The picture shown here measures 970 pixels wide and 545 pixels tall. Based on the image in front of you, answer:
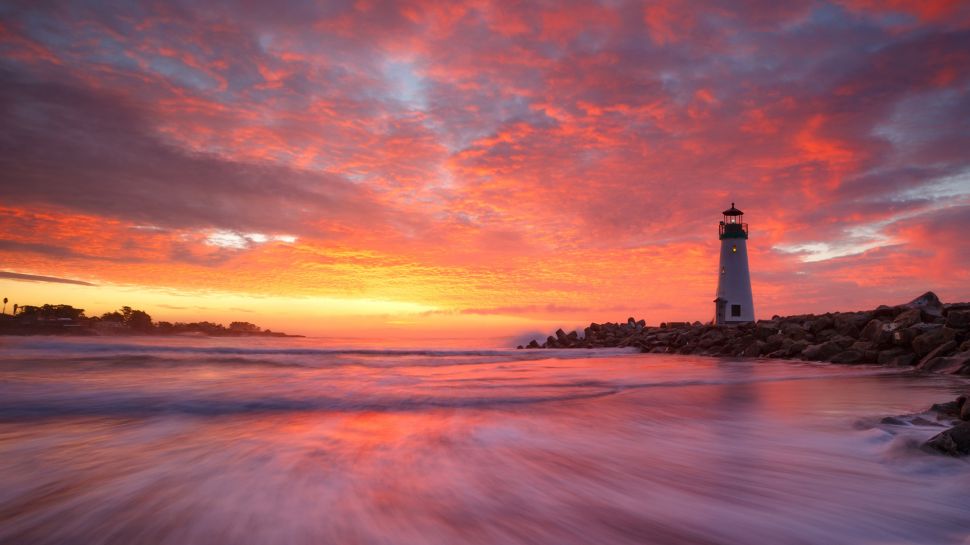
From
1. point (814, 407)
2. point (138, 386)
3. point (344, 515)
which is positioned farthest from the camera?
point (138, 386)

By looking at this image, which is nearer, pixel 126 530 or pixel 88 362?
pixel 126 530

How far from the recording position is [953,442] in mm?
2781

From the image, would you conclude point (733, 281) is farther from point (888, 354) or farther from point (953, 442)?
point (953, 442)

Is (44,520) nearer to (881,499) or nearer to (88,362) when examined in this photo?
(881,499)

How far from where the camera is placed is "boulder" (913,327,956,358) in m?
10.4

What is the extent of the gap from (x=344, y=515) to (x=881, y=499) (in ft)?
8.21

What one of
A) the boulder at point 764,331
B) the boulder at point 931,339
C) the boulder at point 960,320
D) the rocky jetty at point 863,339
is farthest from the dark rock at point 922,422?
the boulder at point 764,331

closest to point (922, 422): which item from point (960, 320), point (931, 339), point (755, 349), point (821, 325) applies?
point (931, 339)

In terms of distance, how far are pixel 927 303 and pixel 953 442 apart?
1553 cm

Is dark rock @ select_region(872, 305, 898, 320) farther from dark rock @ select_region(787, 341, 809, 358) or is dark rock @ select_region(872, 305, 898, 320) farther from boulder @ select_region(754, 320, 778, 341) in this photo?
boulder @ select_region(754, 320, 778, 341)

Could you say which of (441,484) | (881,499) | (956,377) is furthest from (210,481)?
(956,377)

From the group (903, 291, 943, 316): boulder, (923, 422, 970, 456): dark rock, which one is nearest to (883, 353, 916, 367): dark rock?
(903, 291, 943, 316): boulder

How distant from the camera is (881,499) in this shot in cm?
230

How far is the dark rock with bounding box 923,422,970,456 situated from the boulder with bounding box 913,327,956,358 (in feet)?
33.4
